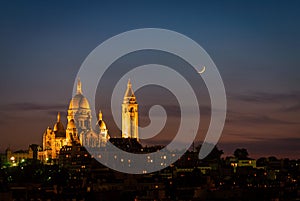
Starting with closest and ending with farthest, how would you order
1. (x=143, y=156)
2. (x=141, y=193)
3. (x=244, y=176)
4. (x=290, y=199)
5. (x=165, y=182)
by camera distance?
(x=290, y=199) < (x=141, y=193) < (x=165, y=182) < (x=244, y=176) < (x=143, y=156)

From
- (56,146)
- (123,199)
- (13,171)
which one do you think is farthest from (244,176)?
(56,146)

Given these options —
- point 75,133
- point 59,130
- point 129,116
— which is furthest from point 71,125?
point 129,116

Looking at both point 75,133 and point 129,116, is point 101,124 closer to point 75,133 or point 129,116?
point 75,133

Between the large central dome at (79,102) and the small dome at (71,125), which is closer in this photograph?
the small dome at (71,125)

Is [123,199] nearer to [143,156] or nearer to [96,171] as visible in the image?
[96,171]

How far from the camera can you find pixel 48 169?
387 ft

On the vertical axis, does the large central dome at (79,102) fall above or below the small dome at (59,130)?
above

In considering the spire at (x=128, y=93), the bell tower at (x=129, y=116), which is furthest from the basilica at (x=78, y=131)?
the spire at (x=128, y=93)

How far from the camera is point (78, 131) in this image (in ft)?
520

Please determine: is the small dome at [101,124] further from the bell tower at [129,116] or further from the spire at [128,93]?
the spire at [128,93]

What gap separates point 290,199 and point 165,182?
25565mm

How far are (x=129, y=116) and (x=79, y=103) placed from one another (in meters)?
11.4

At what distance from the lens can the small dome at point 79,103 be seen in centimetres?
16138

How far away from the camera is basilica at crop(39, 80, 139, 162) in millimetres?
154500
